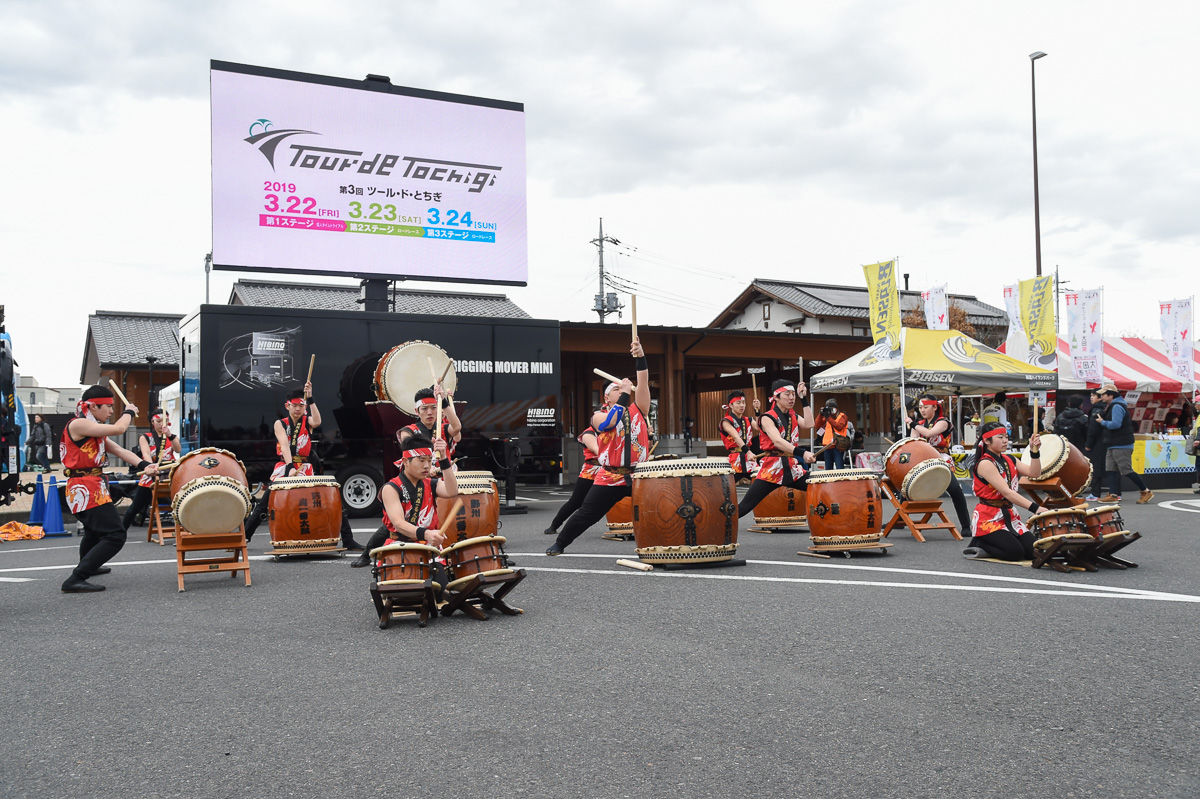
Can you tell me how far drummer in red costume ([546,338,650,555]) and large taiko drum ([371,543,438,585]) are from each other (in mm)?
2705

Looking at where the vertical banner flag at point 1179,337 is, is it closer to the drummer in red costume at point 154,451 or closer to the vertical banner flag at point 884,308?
the vertical banner flag at point 884,308

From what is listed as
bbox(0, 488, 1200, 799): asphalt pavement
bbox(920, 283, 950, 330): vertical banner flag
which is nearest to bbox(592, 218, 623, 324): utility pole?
bbox(920, 283, 950, 330): vertical banner flag

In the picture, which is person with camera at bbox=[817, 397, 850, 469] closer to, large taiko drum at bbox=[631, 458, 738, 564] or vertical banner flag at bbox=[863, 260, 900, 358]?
vertical banner flag at bbox=[863, 260, 900, 358]

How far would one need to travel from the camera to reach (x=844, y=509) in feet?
25.6

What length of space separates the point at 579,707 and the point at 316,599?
3.15 m

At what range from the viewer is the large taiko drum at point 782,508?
32.7ft

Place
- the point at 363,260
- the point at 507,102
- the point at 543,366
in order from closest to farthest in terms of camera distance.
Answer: the point at 543,366 < the point at 363,260 < the point at 507,102

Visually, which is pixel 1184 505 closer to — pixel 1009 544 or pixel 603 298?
pixel 1009 544

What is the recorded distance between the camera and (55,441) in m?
33.6

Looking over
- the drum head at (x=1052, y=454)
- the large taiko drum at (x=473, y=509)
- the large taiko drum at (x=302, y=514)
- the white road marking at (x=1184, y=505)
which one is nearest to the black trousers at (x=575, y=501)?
the large taiko drum at (x=473, y=509)

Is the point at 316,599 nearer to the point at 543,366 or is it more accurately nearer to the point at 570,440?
the point at 543,366

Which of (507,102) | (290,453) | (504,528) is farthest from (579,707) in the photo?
(507,102)

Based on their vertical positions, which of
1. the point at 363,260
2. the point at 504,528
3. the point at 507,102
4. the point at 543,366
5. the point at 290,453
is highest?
the point at 507,102

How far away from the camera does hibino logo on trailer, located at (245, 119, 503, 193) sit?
1480 cm
